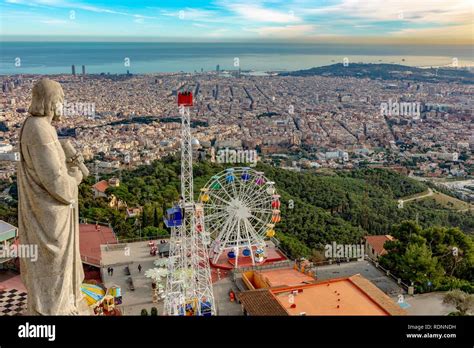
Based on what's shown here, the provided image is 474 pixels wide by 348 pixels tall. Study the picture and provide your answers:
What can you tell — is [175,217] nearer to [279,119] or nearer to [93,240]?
[93,240]

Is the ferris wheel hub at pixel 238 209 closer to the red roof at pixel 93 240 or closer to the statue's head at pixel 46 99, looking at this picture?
the red roof at pixel 93 240

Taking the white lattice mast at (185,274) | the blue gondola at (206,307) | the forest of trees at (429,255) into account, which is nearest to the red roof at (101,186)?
the white lattice mast at (185,274)

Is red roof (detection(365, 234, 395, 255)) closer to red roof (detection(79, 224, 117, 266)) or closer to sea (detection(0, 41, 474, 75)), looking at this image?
red roof (detection(79, 224, 117, 266))

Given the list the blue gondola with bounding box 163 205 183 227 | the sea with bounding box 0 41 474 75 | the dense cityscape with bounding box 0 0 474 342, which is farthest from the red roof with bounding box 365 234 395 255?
the sea with bounding box 0 41 474 75

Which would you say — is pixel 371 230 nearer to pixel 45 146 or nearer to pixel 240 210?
pixel 240 210
